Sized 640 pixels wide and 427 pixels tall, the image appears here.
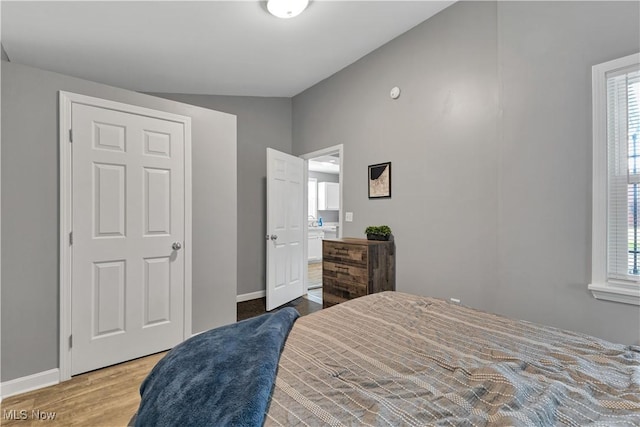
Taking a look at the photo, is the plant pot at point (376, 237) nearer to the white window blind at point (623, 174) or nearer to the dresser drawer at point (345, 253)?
the dresser drawer at point (345, 253)

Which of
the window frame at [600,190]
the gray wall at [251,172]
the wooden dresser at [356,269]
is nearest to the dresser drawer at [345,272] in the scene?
the wooden dresser at [356,269]

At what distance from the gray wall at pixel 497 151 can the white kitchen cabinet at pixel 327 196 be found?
4637mm

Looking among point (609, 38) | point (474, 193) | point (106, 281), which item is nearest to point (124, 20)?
point (106, 281)

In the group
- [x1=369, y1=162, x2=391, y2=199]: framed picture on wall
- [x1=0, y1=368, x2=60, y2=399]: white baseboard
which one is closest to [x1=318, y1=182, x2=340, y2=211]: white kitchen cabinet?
[x1=369, y1=162, x2=391, y2=199]: framed picture on wall

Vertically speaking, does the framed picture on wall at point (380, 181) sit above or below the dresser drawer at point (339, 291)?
above

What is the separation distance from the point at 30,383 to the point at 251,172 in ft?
9.82

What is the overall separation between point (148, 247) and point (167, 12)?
186 centimetres

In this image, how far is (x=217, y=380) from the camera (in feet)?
2.85

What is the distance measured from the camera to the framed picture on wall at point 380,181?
3.16 metres

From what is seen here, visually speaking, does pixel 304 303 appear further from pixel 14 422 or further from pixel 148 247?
pixel 14 422

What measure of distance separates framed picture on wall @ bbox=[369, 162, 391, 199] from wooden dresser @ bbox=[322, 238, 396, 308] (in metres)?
0.53

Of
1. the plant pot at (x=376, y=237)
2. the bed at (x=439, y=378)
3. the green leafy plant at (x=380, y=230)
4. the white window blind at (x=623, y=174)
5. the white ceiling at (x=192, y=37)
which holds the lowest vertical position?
the bed at (x=439, y=378)

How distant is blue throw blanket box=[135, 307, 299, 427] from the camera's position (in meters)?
0.74

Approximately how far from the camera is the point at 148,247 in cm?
251
